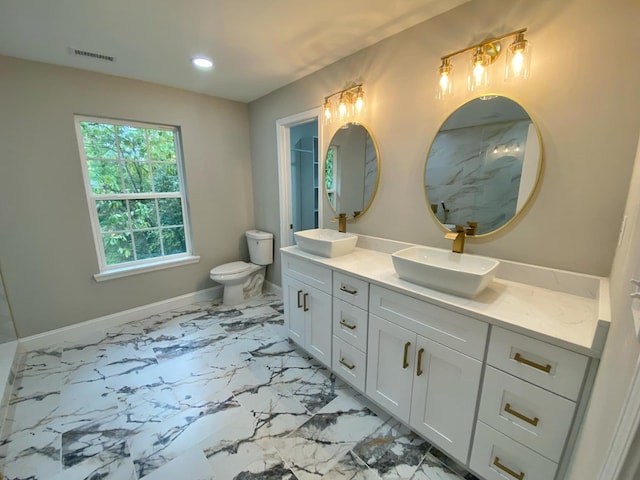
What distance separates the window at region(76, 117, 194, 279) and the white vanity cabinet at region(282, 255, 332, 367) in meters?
1.70

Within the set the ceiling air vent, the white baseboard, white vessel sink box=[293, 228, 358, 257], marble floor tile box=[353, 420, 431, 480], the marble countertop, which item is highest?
the ceiling air vent

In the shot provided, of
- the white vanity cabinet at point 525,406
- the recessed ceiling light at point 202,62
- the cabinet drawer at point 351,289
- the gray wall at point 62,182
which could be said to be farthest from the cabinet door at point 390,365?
the gray wall at point 62,182

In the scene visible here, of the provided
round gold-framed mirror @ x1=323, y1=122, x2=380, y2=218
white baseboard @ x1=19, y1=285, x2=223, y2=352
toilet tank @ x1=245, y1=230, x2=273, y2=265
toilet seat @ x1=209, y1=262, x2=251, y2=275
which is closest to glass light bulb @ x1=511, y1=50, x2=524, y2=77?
round gold-framed mirror @ x1=323, y1=122, x2=380, y2=218

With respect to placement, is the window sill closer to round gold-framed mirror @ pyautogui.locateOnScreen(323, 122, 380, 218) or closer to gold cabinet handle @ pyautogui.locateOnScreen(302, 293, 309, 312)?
gold cabinet handle @ pyautogui.locateOnScreen(302, 293, 309, 312)

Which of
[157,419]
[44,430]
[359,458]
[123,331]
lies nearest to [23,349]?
[123,331]

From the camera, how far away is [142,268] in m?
2.91

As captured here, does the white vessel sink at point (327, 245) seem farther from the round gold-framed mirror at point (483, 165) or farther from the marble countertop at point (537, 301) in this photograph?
the round gold-framed mirror at point (483, 165)

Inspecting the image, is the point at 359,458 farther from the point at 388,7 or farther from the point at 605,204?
the point at 388,7

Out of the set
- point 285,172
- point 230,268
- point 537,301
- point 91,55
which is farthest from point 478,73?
point 230,268

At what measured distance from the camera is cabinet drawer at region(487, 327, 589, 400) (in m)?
0.98

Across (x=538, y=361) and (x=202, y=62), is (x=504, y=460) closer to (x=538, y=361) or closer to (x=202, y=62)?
(x=538, y=361)

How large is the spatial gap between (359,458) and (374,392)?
0.35 meters

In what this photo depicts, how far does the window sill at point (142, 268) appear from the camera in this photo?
2.70 meters

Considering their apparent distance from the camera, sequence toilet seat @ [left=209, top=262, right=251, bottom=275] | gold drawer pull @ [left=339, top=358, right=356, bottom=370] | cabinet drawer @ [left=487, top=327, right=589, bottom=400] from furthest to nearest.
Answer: toilet seat @ [left=209, top=262, right=251, bottom=275]
gold drawer pull @ [left=339, top=358, right=356, bottom=370]
cabinet drawer @ [left=487, top=327, right=589, bottom=400]
